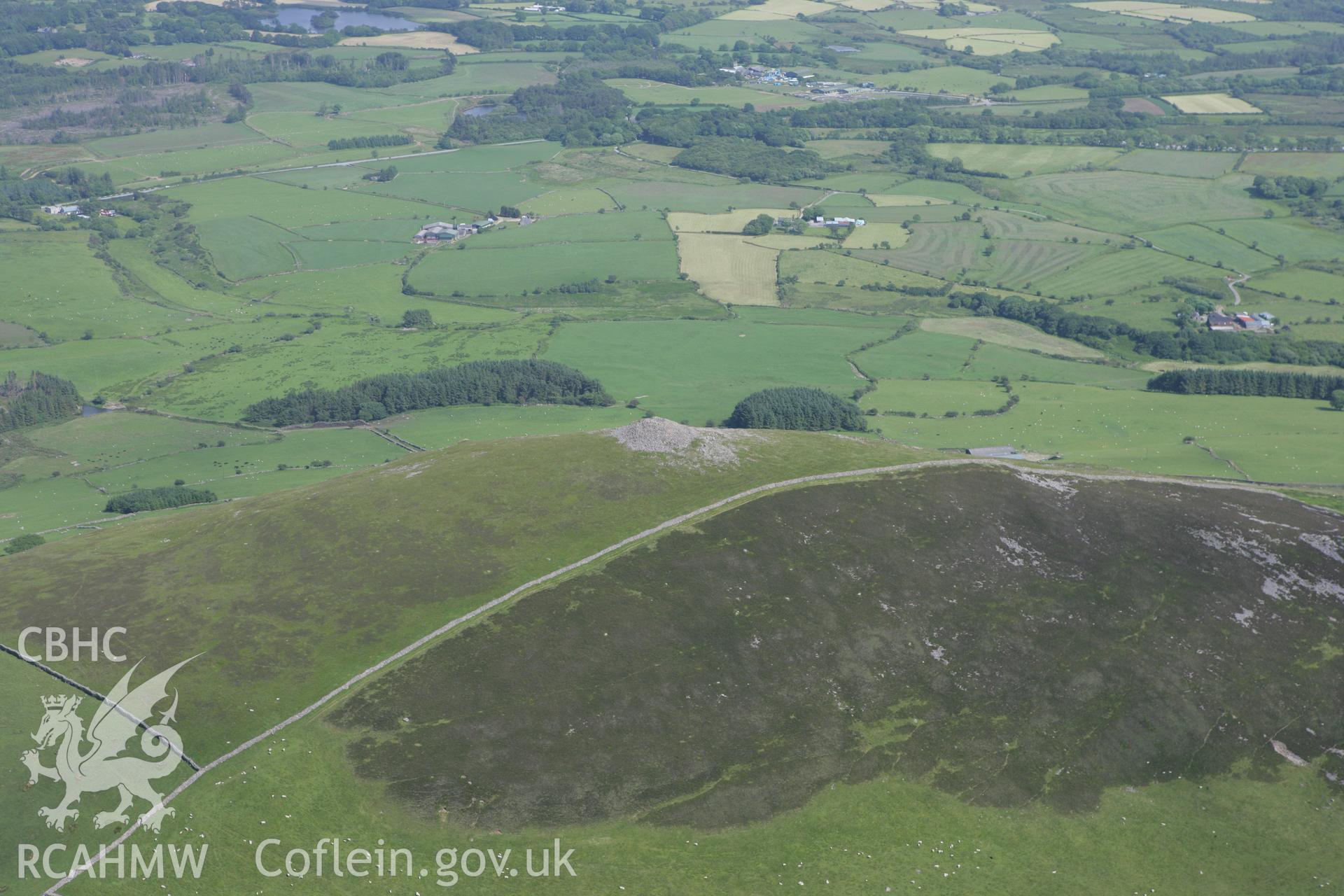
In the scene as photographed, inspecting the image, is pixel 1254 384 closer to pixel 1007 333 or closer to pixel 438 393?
pixel 1007 333

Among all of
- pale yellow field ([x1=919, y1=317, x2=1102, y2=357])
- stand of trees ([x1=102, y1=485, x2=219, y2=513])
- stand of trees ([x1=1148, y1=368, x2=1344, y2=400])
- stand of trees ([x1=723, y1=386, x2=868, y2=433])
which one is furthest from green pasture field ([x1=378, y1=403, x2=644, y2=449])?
stand of trees ([x1=1148, y1=368, x2=1344, y2=400])

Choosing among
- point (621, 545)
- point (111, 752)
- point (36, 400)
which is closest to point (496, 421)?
point (36, 400)

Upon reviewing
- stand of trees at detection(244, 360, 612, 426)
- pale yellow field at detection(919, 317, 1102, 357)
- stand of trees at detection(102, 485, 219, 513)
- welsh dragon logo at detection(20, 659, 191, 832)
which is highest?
welsh dragon logo at detection(20, 659, 191, 832)

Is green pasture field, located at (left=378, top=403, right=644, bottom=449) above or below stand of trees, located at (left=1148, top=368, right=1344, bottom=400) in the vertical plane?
below

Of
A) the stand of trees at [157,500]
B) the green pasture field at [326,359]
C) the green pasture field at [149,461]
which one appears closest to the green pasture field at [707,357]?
the green pasture field at [326,359]

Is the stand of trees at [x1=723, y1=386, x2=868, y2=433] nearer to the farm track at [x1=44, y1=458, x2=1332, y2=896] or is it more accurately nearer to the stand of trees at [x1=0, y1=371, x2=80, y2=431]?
the farm track at [x1=44, y1=458, x2=1332, y2=896]

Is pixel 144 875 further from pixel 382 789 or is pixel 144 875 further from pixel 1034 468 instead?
pixel 1034 468
